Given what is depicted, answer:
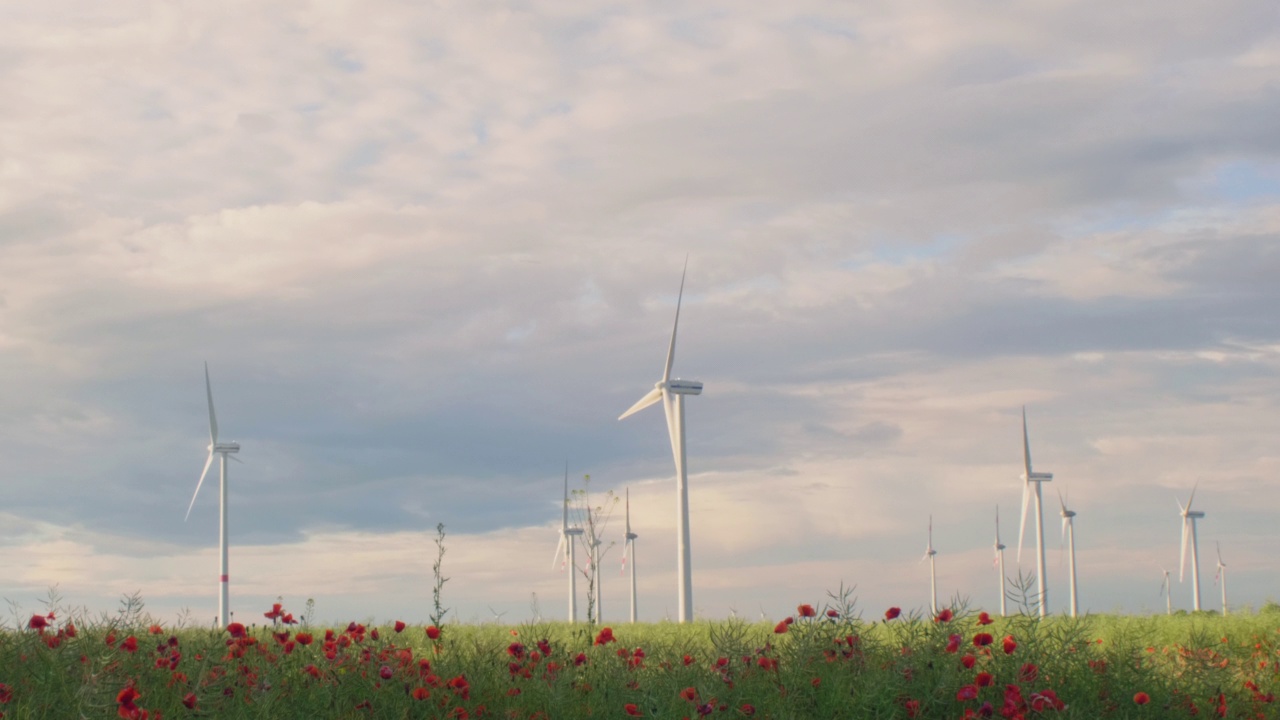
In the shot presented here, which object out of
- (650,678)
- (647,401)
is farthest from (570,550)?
(650,678)

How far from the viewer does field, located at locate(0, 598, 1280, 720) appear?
482 inches

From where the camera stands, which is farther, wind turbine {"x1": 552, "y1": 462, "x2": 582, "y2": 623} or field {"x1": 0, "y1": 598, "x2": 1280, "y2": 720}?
wind turbine {"x1": 552, "y1": 462, "x2": 582, "y2": 623}

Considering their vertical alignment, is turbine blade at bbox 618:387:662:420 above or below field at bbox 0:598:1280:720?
above

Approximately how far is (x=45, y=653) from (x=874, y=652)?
10.1 m

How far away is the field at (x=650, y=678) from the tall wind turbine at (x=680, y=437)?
79.4 feet

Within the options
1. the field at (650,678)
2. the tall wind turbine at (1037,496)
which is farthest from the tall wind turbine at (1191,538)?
the field at (650,678)

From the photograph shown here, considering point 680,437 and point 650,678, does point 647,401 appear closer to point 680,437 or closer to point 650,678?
point 680,437

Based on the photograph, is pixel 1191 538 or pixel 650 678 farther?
pixel 1191 538

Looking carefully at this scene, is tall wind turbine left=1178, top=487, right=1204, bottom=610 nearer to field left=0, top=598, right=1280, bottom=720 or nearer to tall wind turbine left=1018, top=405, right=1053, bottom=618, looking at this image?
tall wind turbine left=1018, top=405, right=1053, bottom=618

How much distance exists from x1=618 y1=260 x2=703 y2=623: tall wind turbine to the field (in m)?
24.2

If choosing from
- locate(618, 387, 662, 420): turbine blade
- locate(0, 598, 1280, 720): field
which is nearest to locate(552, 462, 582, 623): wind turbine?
locate(618, 387, 662, 420): turbine blade

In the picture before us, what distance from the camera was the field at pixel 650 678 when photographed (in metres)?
12.2

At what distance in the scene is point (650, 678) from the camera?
14.0 meters

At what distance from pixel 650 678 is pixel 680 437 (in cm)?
2976
